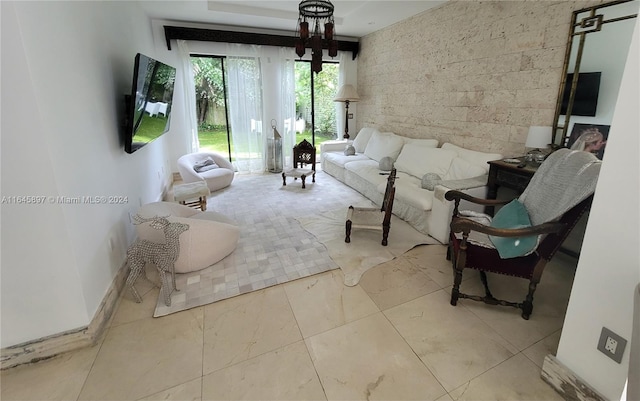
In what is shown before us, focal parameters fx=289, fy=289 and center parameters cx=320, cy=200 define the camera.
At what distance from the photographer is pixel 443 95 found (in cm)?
409

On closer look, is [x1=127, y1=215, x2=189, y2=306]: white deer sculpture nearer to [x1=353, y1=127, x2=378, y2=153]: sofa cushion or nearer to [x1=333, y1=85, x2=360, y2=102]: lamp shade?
[x1=353, y1=127, x2=378, y2=153]: sofa cushion

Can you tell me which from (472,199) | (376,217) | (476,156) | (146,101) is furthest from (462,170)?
(146,101)

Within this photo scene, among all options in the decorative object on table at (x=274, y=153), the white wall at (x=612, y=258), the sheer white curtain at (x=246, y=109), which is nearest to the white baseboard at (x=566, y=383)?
the white wall at (x=612, y=258)

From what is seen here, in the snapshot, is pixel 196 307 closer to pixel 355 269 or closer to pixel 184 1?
pixel 355 269

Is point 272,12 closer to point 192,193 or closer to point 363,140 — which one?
point 363,140

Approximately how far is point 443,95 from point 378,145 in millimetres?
1273

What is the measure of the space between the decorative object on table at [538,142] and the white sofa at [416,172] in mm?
456

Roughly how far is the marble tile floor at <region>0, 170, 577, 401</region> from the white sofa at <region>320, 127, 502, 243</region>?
0.95m

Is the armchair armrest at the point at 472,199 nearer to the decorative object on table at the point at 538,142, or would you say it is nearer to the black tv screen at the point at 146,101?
the decorative object on table at the point at 538,142

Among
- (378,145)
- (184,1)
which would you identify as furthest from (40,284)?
(378,145)

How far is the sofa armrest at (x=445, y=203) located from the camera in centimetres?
→ 292

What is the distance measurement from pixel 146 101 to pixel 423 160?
328cm

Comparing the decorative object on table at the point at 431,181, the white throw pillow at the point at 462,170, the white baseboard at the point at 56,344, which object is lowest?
the white baseboard at the point at 56,344

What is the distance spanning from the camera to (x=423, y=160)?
393cm
